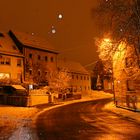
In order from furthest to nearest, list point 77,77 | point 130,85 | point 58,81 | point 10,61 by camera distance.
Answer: point 77,77
point 58,81
point 10,61
point 130,85

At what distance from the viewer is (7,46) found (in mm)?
52562

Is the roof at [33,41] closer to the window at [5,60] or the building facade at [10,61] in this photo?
the building facade at [10,61]

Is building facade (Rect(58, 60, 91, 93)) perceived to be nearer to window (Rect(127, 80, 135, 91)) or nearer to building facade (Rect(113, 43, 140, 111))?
building facade (Rect(113, 43, 140, 111))

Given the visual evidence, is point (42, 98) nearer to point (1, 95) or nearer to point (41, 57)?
point (1, 95)

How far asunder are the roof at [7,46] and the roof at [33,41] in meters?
1.84

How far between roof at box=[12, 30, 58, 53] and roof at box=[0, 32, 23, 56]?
1842 mm

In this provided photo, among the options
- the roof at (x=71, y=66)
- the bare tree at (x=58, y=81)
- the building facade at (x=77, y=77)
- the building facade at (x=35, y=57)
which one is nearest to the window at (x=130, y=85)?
the bare tree at (x=58, y=81)

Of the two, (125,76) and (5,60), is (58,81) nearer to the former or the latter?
(5,60)

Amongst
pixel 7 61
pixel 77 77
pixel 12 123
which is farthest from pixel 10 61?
pixel 12 123

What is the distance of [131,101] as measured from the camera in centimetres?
2772

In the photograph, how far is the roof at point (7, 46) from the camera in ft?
167

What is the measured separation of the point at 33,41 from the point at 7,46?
329 inches

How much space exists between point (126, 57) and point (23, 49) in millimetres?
25789

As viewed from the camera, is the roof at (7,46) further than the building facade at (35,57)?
No
